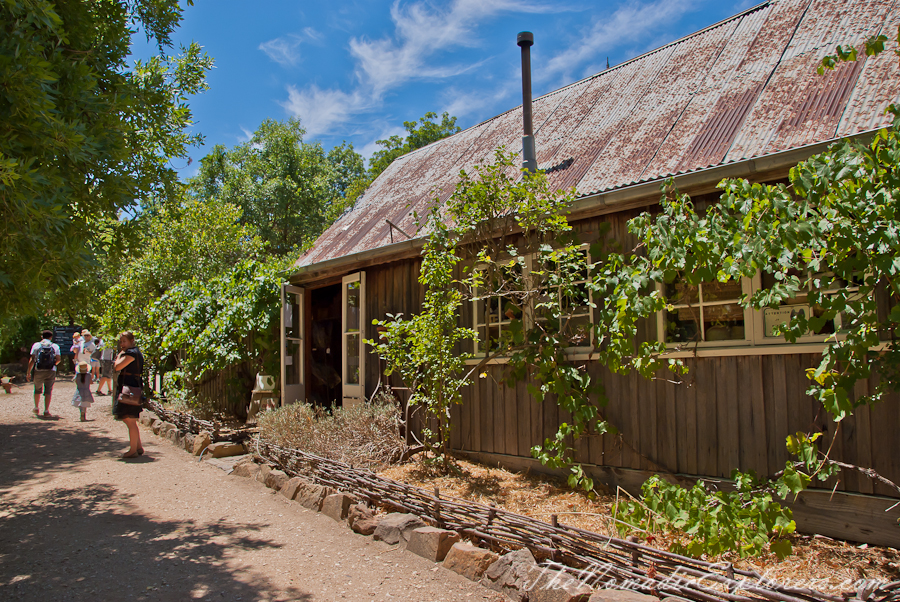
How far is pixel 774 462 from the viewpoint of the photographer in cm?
433

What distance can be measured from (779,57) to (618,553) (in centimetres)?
525

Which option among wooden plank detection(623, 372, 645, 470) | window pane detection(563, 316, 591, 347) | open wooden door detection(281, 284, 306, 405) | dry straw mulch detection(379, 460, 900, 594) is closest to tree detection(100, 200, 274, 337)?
open wooden door detection(281, 284, 306, 405)

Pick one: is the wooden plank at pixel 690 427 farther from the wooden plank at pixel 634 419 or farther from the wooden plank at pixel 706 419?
the wooden plank at pixel 634 419

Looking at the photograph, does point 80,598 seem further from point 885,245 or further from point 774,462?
point 885,245

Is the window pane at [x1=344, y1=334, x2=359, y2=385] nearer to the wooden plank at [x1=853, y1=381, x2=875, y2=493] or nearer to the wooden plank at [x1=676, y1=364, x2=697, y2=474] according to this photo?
the wooden plank at [x1=676, y1=364, x2=697, y2=474]

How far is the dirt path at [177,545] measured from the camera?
369 cm

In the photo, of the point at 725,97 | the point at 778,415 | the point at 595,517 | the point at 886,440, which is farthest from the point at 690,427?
the point at 725,97

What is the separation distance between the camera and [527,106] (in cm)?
711

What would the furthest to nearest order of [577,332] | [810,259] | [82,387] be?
1. [82,387]
2. [577,332]
3. [810,259]

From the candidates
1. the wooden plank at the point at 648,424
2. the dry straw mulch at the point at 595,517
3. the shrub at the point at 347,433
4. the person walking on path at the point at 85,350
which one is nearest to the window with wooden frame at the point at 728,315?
the wooden plank at the point at 648,424

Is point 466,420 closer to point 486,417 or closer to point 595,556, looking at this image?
point 486,417

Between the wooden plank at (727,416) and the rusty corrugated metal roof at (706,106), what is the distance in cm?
165

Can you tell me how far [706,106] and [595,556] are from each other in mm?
4598

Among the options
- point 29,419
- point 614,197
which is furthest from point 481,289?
point 29,419
